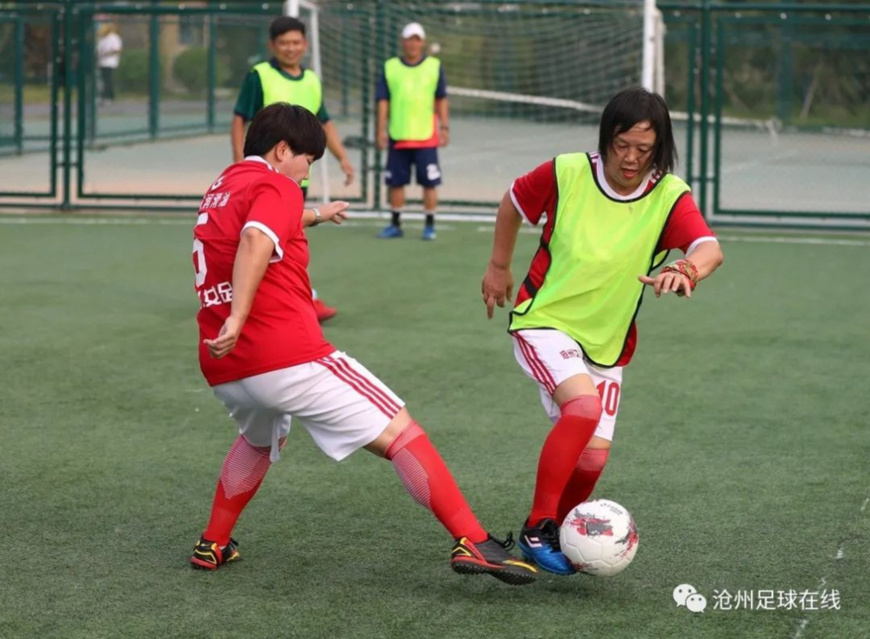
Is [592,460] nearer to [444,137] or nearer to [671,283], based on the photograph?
[671,283]

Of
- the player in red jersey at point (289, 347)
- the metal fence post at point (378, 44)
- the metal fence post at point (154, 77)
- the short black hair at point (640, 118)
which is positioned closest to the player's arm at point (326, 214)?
the player in red jersey at point (289, 347)

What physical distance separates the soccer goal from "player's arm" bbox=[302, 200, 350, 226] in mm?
9866

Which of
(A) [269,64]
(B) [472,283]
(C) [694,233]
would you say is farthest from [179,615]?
(B) [472,283]

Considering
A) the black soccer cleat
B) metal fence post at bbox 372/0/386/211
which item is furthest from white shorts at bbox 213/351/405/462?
metal fence post at bbox 372/0/386/211

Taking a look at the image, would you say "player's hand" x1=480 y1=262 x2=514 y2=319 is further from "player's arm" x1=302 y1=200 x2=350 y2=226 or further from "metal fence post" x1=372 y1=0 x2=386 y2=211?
"metal fence post" x1=372 y1=0 x2=386 y2=211

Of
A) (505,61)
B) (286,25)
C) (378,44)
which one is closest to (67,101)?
(378,44)

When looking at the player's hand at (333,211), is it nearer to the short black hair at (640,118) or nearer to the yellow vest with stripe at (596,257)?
the yellow vest with stripe at (596,257)

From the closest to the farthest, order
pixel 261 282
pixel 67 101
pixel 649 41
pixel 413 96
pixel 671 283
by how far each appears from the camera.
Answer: pixel 671 283 → pixel 261 282 → pixel 413 96 → pixel 649 41 → pixel 67 101

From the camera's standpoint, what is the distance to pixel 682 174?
1521 cm

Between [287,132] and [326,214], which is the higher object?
[287,132]

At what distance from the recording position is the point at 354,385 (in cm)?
454

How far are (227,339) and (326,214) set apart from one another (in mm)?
759

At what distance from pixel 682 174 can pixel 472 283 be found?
4774 millimetres

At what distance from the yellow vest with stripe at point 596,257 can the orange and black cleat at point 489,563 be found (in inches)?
29.1
